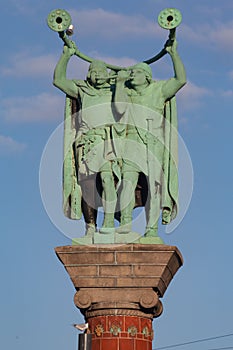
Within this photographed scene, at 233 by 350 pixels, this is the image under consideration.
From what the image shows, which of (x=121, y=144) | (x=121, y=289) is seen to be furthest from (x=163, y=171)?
(x=121, y=289)

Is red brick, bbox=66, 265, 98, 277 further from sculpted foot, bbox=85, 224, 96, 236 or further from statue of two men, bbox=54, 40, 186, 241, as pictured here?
statue of two men, bbox=54, 40, 186, 241

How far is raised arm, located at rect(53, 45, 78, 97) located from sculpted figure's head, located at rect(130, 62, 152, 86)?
1.35 meters

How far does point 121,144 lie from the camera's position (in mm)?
22516

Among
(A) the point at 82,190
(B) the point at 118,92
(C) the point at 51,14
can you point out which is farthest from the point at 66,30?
(A) the point at 82,190

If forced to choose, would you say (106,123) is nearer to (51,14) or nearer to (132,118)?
(132,118)

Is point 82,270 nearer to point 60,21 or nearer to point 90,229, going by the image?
point 90,229

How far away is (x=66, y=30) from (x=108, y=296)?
6.06 metres

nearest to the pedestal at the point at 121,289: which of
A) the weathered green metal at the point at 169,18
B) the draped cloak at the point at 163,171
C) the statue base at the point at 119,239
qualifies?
the statue base at the point at 119,239

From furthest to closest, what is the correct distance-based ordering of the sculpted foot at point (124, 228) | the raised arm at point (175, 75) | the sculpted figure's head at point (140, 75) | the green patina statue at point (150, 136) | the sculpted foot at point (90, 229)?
1. the sculpted figure's head at point (140, 75)
2. the raised arm at point (175, 75)
3. the green patina statue at point (150, 136)
4. the sculpted foot at point (90, 229)
5. the sculpted foot at point (124, 228)

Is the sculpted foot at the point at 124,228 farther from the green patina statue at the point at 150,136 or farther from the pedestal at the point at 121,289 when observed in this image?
the pedestal at the point at 121,289

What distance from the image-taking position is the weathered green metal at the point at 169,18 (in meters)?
22.1

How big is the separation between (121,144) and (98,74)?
65.7 inches

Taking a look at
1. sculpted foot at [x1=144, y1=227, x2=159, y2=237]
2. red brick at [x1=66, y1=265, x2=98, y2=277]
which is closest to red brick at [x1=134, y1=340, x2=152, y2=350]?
red brick at [x1=66, y1=265, x2=98, y2=277]

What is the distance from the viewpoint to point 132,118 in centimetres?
2267
